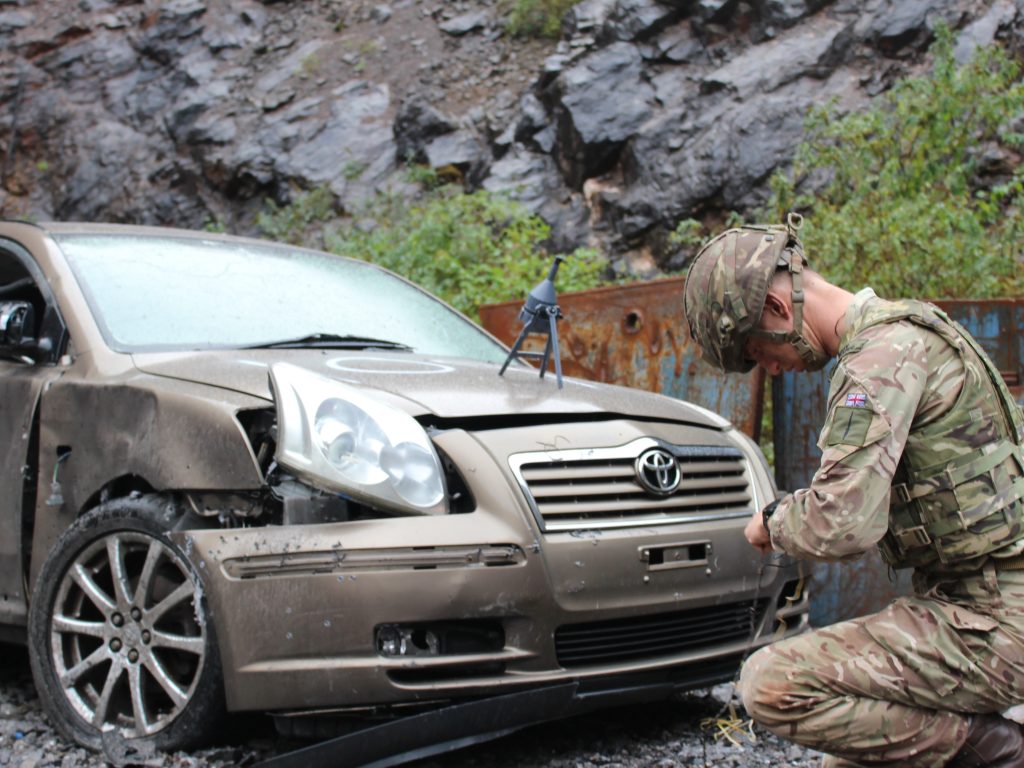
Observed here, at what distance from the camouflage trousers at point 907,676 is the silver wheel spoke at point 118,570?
5.97 feet

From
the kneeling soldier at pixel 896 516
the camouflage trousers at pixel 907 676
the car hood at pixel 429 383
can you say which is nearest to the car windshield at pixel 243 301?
the car hood at pixel 429 383

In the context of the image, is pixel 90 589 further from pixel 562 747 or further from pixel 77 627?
pixel 562 747

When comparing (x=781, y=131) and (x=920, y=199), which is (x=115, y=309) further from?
(x=781, y=131)

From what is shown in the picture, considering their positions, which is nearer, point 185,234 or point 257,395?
point 257,395

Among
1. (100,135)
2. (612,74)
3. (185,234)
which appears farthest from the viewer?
(100,135)

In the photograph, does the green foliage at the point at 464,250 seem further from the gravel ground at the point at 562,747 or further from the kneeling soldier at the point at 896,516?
the kneeling soldier at the point at 896,516

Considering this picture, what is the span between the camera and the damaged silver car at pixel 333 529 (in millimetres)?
2809

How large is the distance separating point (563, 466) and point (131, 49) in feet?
67.9

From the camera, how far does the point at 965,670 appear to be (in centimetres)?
220

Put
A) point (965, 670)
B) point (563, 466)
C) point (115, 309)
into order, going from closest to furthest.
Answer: point (965, 670) → point (563, 466) → point (115, 309)

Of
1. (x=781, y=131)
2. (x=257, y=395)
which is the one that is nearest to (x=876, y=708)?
(x=257, y=395)

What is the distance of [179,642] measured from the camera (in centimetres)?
300

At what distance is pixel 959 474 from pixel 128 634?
89.8 inches

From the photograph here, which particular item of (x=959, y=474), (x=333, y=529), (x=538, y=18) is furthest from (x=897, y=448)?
(x=538, y=18)
